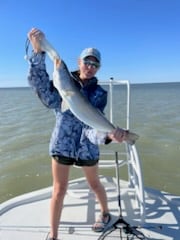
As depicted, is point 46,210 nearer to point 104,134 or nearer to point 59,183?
point 59,183

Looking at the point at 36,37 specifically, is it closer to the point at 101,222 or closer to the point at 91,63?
the point at 91,63

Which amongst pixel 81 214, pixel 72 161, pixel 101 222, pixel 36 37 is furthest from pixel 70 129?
pixel 81 214

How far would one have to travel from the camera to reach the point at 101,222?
358 cm

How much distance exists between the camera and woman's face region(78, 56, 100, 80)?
117 inches

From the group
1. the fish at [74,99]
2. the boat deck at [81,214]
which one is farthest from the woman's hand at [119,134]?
the boat deck at [81,214]

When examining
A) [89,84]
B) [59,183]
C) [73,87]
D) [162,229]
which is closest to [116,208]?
[162,229]

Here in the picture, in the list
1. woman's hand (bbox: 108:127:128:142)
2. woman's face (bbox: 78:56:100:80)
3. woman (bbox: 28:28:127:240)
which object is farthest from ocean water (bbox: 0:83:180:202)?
woman's hand (bbox: 108:127:128:142)

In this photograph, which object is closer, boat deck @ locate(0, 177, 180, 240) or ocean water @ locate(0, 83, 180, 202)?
boat deck @ locate(0, 177, 180, 240)

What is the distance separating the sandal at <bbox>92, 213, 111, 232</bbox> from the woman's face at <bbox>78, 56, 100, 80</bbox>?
62.5 inches

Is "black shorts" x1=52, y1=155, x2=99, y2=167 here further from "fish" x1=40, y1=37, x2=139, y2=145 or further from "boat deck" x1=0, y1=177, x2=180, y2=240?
"boat deck" x1=0, y1=177, x2=180, y2=240

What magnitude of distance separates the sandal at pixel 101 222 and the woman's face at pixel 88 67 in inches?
62.5

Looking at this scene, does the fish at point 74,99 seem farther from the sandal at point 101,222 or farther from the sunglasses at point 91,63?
the sandal at point 101,222

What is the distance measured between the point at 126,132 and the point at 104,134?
0.98ft

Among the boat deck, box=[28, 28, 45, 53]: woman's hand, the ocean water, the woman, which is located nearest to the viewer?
box=[28, 28, 45, 53]: woman's hand
